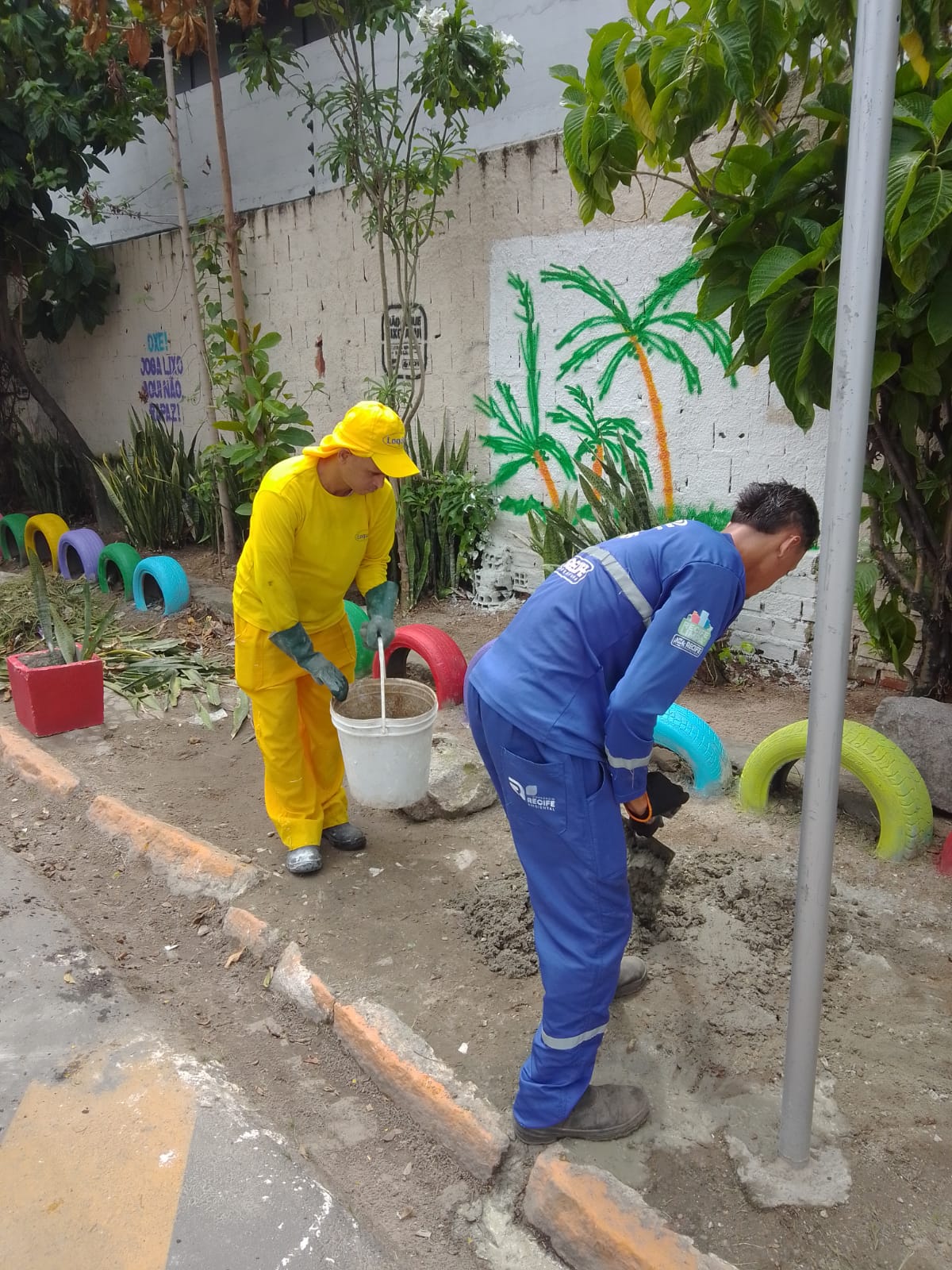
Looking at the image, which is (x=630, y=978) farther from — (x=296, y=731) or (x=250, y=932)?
(x=296, y=731)

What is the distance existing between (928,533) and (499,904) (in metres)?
2.24

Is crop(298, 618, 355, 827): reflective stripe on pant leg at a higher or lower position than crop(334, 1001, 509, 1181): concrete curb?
higher

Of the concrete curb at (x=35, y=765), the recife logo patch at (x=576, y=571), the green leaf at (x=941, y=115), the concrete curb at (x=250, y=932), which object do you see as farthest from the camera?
the concrete curb at (x=35, y=765)

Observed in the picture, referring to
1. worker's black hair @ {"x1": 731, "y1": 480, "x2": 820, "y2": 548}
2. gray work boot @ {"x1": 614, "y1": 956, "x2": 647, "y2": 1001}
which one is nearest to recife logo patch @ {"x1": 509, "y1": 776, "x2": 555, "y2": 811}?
worker's black hair @ {"x1": 731, "y1": 480, "x2": 820, "y2": 548}

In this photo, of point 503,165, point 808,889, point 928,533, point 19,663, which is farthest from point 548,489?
point 808,889

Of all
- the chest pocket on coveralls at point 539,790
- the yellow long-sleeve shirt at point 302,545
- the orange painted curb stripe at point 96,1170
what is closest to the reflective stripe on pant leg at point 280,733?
the yellow long-sleeve shirt at point 302,545

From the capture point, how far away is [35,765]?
447 cm

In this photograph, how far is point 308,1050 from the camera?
8.91 feet

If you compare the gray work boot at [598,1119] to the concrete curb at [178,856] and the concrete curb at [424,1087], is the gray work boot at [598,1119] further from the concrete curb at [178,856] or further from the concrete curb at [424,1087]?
the concrete curb at [178,856]

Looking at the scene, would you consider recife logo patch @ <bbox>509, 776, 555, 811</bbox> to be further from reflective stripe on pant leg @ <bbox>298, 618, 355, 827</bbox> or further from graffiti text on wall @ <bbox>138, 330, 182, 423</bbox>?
graffiti text on wall @ <bbox>138, 330, 182, 423</bbox>

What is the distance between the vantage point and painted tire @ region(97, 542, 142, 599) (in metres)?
7.08

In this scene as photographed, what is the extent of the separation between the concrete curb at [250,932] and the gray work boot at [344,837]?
0.51 meters

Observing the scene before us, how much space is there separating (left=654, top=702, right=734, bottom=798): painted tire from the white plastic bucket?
0.96 m

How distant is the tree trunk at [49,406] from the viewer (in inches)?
374
